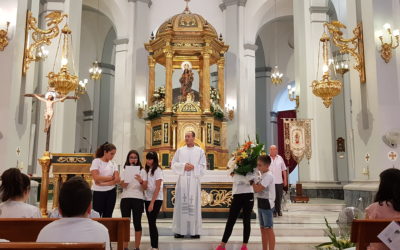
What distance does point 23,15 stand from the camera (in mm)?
6449

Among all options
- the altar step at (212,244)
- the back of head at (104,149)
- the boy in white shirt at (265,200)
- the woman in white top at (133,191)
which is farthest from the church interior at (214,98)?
the back of head at (104,149)

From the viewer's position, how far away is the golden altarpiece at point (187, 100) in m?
11.0

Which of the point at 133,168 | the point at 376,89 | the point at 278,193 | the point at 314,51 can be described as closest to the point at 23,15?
the point at 133,168

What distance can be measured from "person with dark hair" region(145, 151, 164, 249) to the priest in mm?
611

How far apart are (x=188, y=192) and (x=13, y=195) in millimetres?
2898

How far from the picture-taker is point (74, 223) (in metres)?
1.97

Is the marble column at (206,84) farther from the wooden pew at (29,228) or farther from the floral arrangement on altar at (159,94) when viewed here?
the wooden pew at (29,228)

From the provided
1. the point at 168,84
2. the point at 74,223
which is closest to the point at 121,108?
the point at 168,84

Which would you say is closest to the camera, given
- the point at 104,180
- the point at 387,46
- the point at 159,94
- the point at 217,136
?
the point at 104,180

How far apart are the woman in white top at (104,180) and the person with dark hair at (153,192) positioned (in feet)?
1.36

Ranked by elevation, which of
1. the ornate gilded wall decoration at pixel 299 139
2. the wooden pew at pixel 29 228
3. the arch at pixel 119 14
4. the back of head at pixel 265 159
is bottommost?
the wooden pew at pixel 29 228

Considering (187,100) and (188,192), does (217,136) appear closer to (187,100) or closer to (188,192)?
(187,100)

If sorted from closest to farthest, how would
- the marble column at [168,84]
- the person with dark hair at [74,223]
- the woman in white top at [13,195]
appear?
the person with dark hair at [74,223] → the woman in white top at [13,195] → the marble column at [168,84]

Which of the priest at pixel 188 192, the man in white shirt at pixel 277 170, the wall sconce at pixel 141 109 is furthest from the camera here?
the wall sconce at pixel 141 109
